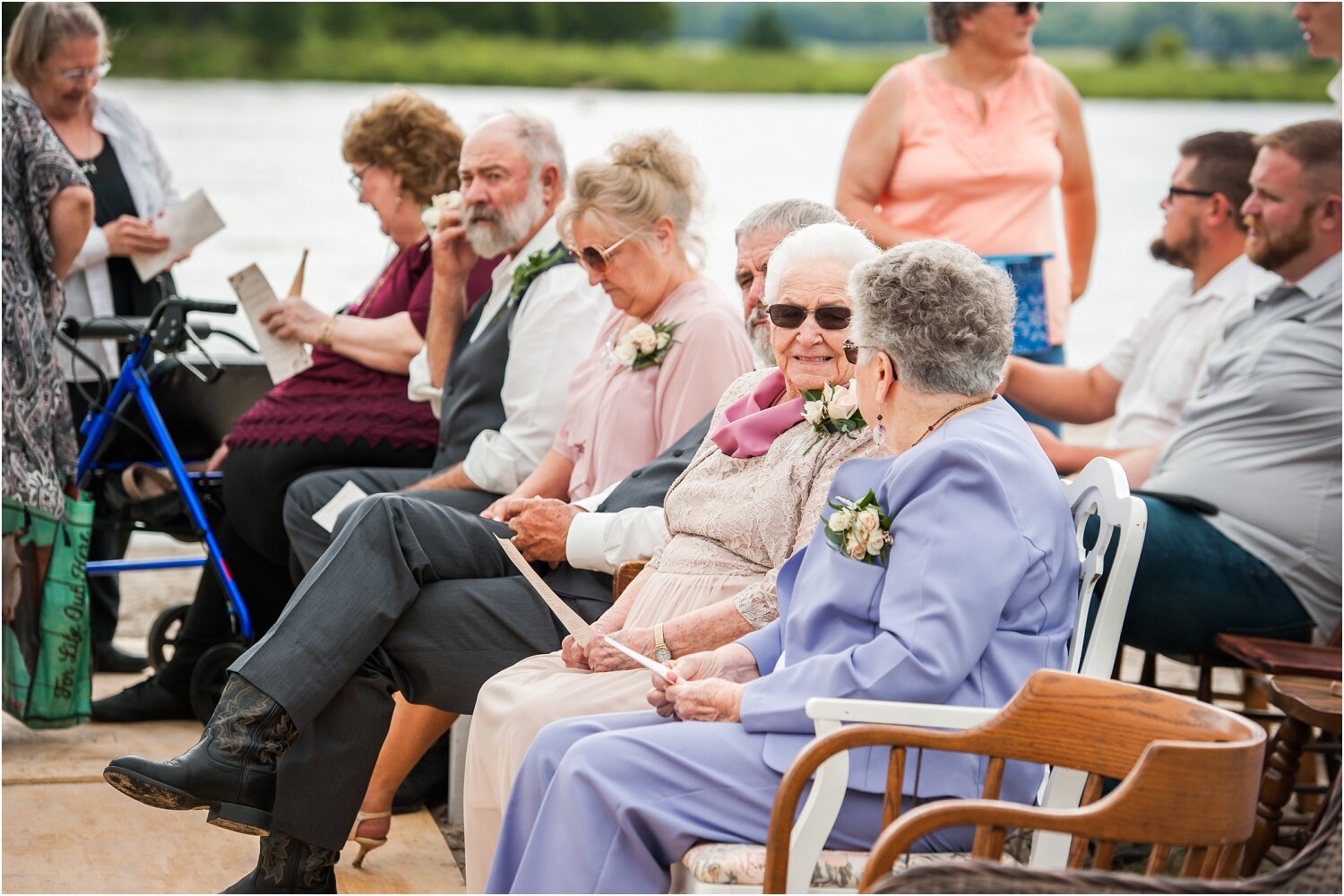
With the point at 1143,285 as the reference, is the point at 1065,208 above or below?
above

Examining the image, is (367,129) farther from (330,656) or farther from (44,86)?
(330,656)

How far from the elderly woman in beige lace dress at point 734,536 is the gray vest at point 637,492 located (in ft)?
0.81

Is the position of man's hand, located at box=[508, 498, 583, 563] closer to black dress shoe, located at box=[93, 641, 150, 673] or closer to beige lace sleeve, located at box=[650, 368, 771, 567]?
beige lace sleeve, located at box=[650, 368, 771, 567]

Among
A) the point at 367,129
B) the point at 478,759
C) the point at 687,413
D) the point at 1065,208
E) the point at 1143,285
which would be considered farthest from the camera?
the point at 1143,285

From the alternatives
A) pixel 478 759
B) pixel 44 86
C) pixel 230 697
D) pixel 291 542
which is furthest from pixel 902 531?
pixel 44 86

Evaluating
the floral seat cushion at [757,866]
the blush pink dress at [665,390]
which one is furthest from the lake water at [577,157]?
the floral seat cushion at [757,866]

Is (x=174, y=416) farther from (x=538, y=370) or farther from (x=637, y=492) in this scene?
(x=637, y=492)

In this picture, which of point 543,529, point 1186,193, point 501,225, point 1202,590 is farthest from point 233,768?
point 1186,193

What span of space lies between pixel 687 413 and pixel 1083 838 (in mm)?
1437

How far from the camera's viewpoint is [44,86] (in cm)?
439

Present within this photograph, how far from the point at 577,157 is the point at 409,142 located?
714 cm

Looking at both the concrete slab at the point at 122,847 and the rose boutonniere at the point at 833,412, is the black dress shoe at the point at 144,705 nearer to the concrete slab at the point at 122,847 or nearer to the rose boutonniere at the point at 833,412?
the concrete slab at the point at 122,847

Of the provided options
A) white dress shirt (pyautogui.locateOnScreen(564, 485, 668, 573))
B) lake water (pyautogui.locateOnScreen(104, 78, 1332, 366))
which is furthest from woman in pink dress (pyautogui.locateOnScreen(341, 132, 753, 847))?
lake water (pyautogui.locateOnScreen(104, 78, 1332, 366))

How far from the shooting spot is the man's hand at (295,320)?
13.2 feet
